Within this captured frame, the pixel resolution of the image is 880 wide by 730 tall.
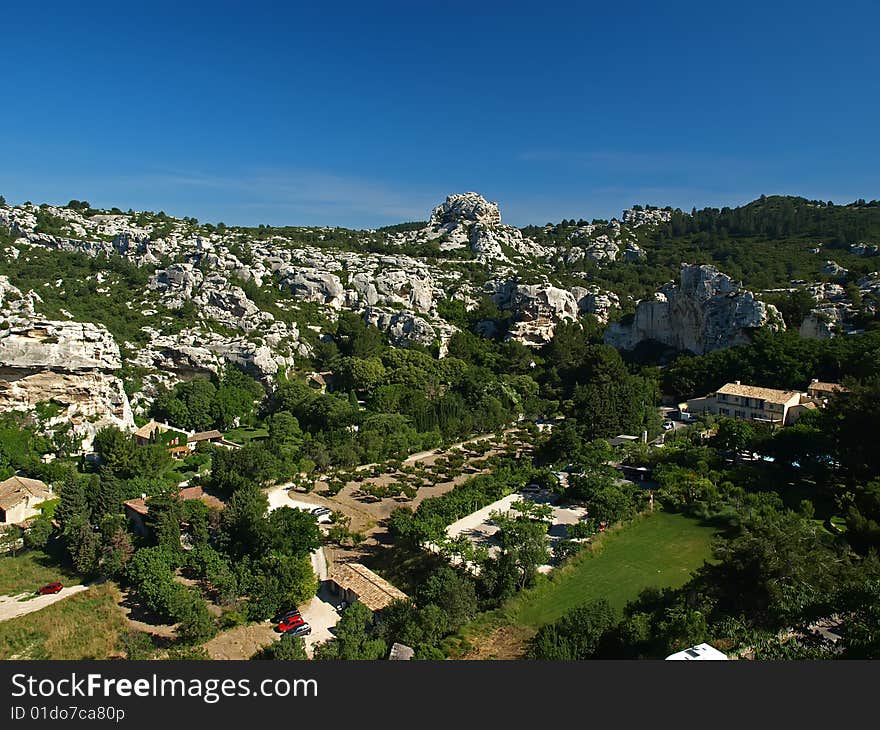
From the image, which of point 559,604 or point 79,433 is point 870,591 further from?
point 79,433

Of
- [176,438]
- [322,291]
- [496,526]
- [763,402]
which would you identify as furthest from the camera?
[322,291]

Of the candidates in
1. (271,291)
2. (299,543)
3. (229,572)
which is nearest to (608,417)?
(299,543)

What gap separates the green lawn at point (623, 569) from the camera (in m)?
18.6

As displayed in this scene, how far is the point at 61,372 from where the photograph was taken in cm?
3534

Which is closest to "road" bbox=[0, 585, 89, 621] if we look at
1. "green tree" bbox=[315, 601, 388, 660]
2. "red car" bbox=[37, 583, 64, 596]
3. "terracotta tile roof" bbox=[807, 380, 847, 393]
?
"red car" bbox=[37, 583, 64, 596]

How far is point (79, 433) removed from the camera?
3406 cm

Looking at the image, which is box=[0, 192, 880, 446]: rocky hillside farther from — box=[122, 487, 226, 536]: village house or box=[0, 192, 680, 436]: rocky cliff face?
box=[122, 487, 226, 536]: village house

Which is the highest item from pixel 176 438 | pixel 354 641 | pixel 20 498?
pixel 176 438

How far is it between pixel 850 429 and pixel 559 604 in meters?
17.0

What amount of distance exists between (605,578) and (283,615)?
1115 centimetres

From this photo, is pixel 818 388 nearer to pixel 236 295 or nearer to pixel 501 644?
pixel 501 644

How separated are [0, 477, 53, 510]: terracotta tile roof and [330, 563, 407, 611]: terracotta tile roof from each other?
16.4 meters

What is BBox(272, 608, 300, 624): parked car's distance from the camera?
18828 millimetres

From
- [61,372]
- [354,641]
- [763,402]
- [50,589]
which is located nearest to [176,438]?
[61,372]
